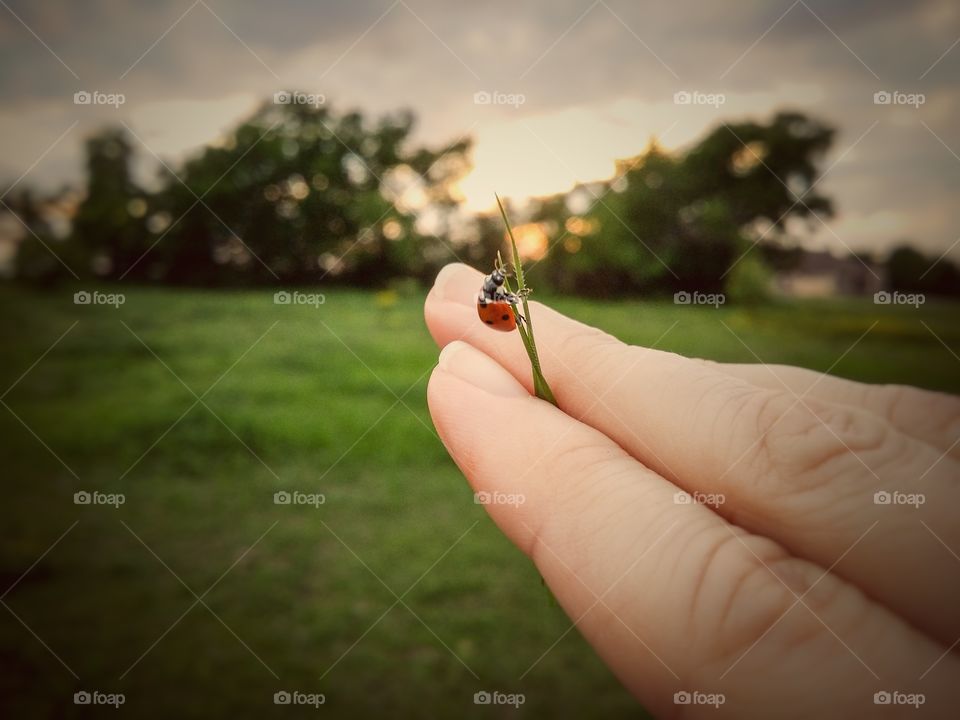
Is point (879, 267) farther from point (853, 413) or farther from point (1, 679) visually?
point (1, 679)

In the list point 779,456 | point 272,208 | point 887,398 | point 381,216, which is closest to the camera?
point 779,456

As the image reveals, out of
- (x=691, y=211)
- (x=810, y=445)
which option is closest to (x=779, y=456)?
(x=810, y=445)

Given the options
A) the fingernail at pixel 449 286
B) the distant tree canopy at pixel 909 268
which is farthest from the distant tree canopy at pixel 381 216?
the fingernail at pixel 449 286

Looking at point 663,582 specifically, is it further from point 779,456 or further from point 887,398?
point 887,398

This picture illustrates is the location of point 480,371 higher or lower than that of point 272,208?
lower

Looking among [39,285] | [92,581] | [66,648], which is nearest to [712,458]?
[66,648]

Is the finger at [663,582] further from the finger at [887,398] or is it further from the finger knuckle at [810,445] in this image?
the finger at [887,398]
